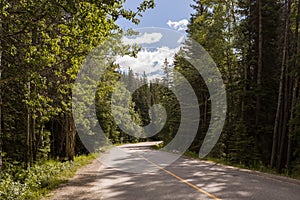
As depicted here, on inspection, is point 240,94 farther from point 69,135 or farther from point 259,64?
point 69,135

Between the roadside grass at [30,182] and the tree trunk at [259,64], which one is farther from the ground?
the tree trunk at [259,64]

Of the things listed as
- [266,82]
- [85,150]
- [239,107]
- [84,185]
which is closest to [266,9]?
[266,82]

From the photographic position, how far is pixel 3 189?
802 cm

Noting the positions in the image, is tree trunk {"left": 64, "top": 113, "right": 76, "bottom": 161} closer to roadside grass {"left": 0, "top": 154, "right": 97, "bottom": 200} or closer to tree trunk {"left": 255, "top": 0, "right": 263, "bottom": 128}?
roadside grass {"left": 0, "top": 154, "right": 97, "bottom": 200}

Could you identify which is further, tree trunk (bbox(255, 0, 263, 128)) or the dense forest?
tree trunk (bbox(255, 0, 263, 128))

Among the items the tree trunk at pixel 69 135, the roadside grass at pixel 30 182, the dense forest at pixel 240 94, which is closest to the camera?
the roadside grass at pixel 30 182

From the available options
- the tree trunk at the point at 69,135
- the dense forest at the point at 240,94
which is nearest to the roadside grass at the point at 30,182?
the dense forest at the point at 240,94

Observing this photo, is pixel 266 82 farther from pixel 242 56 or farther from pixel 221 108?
pixel 221 108

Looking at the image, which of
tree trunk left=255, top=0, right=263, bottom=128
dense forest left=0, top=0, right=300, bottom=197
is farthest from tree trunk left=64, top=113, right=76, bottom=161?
tree trunk left=255, top=0, right=263, bottom=128

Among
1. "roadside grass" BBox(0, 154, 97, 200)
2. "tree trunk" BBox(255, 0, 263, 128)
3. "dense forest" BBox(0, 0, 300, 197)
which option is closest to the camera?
"roadside grass" BBox(0, 154, 97, 200)

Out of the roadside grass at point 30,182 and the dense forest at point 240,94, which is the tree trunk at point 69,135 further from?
the roadside grass at point 30,182

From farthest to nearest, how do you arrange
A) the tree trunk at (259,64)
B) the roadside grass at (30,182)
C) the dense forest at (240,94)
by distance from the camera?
the tree trunk at (259,64)
the dense forest at (240,94)
the roadside grass at (30,182)

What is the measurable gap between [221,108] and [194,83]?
18.0 feet

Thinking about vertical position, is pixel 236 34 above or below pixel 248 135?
above
